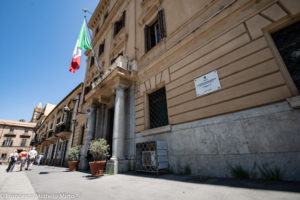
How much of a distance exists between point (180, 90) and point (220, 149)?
2.44 metres

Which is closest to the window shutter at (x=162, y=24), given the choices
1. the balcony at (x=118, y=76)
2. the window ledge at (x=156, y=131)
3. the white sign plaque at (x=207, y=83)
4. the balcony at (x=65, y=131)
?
the balcony at (x=118, y=76)

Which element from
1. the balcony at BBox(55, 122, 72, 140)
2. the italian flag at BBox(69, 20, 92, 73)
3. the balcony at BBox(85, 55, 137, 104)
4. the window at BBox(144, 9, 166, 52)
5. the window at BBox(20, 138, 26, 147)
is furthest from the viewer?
the window at BBox(20, 138, 26, 147)

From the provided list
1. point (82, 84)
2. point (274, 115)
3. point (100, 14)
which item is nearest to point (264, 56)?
point (274, 115)

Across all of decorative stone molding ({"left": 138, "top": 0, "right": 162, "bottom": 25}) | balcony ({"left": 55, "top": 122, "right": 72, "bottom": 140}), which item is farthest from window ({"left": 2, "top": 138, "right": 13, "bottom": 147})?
decorative stone molding ({"left": 138, "top": 0, "right": 162, "bottom": 25})

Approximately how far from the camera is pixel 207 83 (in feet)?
14.6

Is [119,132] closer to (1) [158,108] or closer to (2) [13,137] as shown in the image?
(1) [158,108]

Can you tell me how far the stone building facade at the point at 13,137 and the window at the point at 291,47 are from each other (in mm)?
54387

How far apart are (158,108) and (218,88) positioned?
2.91 meters

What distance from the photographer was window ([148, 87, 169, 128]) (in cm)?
602

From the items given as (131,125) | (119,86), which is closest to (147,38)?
(119,86)

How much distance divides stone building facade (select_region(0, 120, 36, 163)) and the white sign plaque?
52.2 m

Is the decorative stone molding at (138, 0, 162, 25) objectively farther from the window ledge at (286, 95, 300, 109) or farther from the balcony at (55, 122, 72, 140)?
the balcony at (55, 122, 72, 140)

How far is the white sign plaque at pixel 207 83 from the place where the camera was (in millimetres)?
4250

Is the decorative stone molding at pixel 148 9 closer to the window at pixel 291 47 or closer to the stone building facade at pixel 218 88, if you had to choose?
the stone building facade at pixel 218 88
